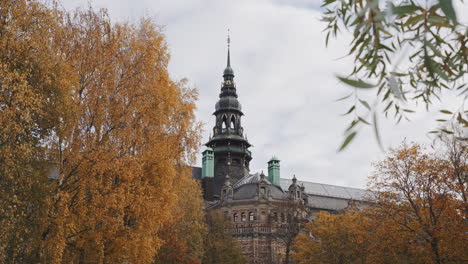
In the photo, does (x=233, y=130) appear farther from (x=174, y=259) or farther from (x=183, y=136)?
(x=183, y=136)

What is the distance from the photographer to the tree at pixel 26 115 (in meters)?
14.1

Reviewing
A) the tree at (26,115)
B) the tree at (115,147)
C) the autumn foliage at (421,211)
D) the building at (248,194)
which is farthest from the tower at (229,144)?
the tree at (26,115)

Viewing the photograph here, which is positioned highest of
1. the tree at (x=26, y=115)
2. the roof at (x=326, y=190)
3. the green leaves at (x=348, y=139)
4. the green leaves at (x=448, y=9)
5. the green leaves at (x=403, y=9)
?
the roof at (x=326, y=190)

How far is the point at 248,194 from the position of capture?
62375 millimetres

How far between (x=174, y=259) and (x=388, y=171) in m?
17.6

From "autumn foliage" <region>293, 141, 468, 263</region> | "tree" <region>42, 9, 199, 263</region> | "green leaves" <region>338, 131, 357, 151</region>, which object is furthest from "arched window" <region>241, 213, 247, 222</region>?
"green leaves" <region>338, 131, 357, 151</region>

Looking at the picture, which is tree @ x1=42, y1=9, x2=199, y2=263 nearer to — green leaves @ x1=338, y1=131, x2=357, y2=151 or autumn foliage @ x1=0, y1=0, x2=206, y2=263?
autumn foliage @ x1=0, y1=0, x2=206, y2=263

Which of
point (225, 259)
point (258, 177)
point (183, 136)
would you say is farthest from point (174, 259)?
point (258, 177)

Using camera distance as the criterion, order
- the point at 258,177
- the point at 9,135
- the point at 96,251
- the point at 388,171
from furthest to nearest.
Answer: the point at 258,177, the point at 388,171, the point at 96,251, the point at 9,135

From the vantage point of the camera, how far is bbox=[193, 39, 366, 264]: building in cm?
5716

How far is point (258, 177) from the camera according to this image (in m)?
65.1

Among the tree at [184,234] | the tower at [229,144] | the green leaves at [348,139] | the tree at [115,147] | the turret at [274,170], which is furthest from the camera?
the turret at [274,170]

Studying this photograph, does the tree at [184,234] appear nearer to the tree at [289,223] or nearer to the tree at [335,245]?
the tree at [289,223]

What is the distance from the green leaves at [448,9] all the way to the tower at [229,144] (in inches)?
2669
